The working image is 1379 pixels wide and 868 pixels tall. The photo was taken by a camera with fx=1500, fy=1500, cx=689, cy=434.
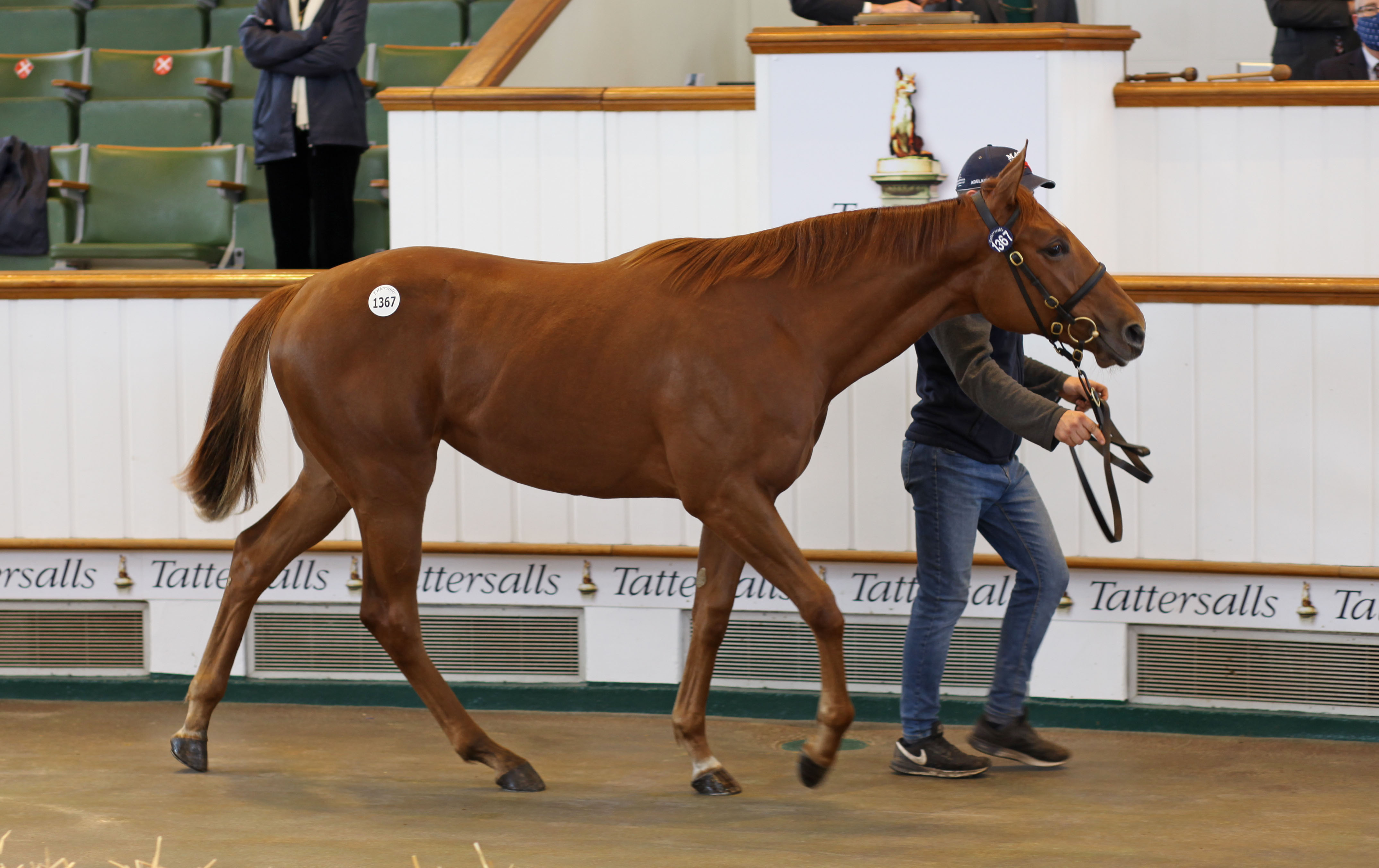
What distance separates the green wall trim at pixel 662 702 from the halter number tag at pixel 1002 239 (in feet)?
5.64

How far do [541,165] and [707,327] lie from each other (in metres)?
1.75

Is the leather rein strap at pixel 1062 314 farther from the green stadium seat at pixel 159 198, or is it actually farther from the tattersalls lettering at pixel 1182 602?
the green stadium seat at pixel 159 198

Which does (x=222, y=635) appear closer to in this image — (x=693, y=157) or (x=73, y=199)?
(x=693, y=157)

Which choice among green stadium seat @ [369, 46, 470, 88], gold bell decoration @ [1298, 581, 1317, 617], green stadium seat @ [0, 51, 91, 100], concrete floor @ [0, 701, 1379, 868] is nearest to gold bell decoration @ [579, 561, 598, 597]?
concrete floor @ [0, 701, 1379, 868]

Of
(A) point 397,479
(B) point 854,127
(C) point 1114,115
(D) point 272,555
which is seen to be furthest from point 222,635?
(C) point 1114,115

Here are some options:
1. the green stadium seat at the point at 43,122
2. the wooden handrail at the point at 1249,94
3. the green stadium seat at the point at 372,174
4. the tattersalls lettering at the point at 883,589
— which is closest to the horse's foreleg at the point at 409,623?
the tattersalls lettering at the point at 883,589

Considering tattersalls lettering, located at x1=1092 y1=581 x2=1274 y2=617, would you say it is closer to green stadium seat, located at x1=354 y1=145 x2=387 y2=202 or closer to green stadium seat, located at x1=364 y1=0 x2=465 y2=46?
green stadium seat, located at x1=354 y1=145 x2=387 y2=202

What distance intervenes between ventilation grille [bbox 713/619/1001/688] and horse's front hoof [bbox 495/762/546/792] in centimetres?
93

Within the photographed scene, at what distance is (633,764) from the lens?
14.2 ft

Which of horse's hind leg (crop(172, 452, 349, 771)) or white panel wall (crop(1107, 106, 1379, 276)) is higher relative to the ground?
white panel wall (crop(1107, 106, 1379, 276))

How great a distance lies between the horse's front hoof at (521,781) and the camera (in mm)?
4012

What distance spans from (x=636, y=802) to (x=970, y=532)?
1136mm

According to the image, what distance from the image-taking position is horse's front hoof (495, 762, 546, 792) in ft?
13.2

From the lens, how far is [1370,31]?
5.71m
